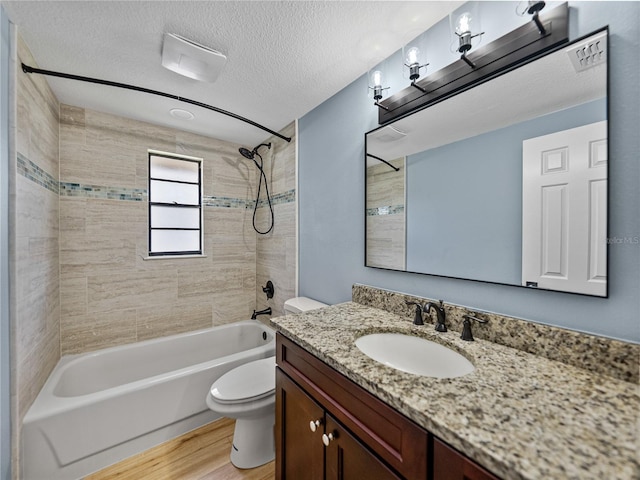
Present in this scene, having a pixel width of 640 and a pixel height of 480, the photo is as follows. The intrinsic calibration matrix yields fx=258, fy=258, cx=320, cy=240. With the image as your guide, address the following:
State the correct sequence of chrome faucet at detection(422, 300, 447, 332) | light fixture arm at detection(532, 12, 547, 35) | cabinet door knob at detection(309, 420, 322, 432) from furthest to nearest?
chrome faucet at detection(422, 300, 447, 332)
cabinet door knob at detection(309, 420, 322, 432)
light fixture arm at detection(532, 12, 547, 35)

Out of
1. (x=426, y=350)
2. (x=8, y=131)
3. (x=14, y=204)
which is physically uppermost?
(x=8, y=131)

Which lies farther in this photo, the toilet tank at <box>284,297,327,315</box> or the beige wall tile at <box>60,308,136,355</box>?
the beige wall tile at <box>60,308,136,355</box>

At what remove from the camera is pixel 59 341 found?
1.99m

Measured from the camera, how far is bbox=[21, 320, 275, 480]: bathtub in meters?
1.40

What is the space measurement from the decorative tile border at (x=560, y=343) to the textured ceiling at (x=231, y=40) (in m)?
1.34

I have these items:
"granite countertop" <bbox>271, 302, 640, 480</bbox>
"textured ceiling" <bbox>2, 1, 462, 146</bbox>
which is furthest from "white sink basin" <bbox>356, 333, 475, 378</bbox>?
"textured ceiling" <bbox>2, 1, 462, 146</bbox>

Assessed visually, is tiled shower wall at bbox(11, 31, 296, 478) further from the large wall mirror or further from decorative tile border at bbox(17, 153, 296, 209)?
the large wall mirror

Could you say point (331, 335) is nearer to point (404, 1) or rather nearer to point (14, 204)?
point (404, 1)

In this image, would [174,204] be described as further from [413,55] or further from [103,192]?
[413,55]

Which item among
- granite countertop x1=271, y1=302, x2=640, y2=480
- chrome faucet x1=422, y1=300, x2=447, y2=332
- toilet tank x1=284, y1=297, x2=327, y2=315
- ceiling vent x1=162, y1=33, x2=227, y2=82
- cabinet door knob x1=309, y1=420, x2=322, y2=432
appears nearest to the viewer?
granite countertop x1=271, y1=302, x2=640, y2=480

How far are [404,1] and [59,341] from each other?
312 centimetres

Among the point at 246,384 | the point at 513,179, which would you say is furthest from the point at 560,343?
the point at 246,384

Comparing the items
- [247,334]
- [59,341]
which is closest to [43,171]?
[59,341]

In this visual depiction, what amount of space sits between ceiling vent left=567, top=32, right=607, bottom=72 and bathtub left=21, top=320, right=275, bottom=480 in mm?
2341
